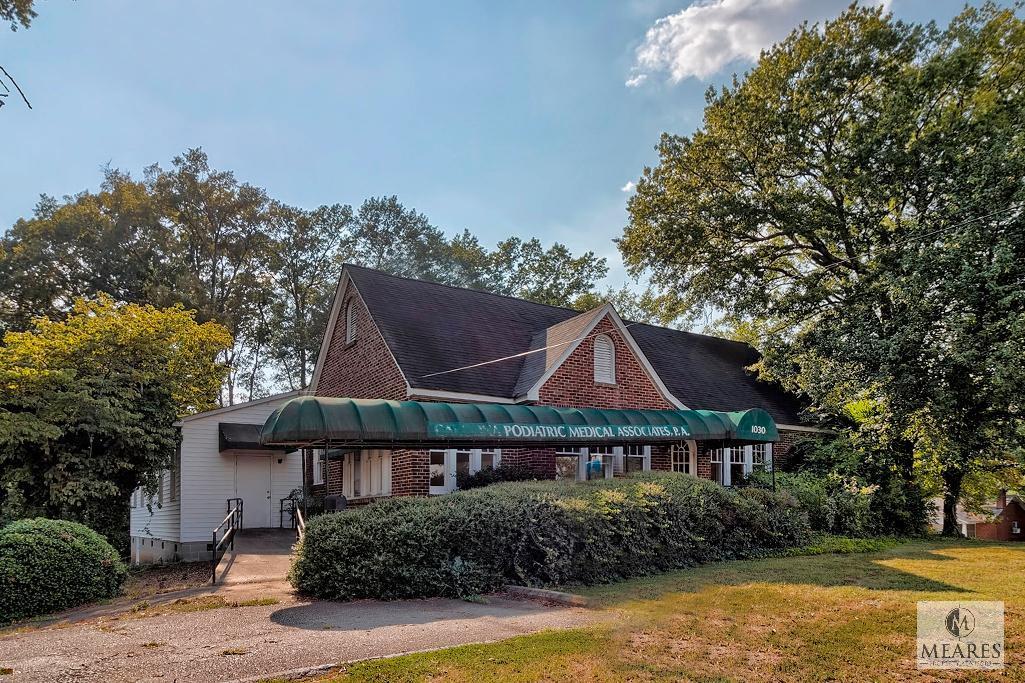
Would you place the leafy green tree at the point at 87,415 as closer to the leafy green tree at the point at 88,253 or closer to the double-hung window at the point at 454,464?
the double-hung window at the point at 454,464

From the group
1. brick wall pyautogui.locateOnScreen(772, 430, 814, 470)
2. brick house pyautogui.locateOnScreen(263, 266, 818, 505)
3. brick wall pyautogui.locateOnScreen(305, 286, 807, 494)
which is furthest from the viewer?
brick wall pyautogui.locateOnScreen(772, 430, 814, 470)

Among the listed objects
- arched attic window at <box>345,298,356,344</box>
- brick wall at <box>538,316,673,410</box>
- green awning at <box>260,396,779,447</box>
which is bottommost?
green awning at <box>260,396,779,447</box>

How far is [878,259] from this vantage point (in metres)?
20.9

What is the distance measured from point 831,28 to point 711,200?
20.9 ft

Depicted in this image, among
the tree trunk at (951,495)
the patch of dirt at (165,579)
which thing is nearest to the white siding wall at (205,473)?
the patch of dirt at (165,579)

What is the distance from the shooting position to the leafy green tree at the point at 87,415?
16.0 m

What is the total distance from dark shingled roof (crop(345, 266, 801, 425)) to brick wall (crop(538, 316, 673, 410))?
33.2 inches

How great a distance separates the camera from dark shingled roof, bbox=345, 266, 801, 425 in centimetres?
1916

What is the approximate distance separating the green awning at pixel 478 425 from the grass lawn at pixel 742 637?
5062 mm

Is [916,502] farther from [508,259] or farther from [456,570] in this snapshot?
[508,259]

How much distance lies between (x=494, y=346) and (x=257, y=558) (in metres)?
8.66

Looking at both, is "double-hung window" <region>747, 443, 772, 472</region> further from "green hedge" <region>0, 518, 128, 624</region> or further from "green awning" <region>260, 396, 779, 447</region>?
"green hedge" <region>0, 518, 128, 624</region>

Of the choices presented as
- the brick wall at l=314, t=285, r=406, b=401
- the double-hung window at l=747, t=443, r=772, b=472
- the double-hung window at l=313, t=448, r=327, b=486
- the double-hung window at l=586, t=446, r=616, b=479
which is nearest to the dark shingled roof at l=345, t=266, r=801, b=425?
the brick wall at l=314, t=285, r=406, b=401

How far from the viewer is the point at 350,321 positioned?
22156 mm
